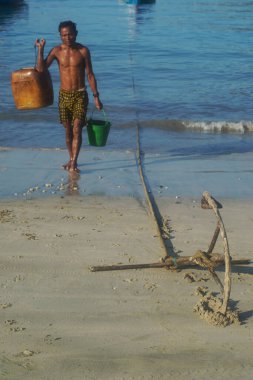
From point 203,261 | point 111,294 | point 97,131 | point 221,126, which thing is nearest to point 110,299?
point 111,294

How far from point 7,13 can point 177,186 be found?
114 ft

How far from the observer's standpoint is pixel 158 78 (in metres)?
15.8

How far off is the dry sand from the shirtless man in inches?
56.5

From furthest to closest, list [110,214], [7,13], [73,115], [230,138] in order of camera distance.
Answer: [7,13], [230,138], [73,115], [110,214]

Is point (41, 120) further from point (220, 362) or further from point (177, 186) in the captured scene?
point (220, 362)

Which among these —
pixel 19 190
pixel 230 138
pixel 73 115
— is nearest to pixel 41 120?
pixel 230 138

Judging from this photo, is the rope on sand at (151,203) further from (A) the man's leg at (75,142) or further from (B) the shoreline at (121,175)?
(A) the man's leg at (75,142)

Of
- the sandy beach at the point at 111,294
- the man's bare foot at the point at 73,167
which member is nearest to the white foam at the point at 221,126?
the man's bare foot at the point at 73,167

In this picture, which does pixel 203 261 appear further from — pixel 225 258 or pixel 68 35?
pixel 68 35

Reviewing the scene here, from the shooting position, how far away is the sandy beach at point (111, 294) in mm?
3246

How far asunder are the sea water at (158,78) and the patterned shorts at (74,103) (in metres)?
1.79

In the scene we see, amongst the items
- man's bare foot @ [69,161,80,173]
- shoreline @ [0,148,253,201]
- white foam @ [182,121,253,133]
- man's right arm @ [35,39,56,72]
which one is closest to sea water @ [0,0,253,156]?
white foam @ [182,121,253,133]

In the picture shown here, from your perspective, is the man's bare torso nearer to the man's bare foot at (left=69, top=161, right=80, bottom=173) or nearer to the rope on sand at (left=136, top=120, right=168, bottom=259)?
the man's bare foot at (left=69, top=161, right=80, bottom=173)

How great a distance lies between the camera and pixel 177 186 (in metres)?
6.54
